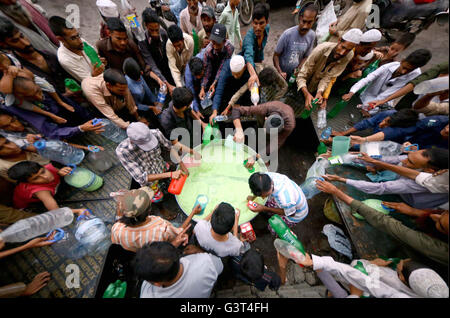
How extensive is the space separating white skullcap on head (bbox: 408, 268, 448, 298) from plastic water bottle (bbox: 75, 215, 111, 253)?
3482mm

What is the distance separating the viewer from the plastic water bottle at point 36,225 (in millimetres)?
2131

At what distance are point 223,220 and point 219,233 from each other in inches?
6.8

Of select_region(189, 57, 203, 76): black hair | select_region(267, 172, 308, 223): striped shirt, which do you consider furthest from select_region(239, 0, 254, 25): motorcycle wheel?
select_region(267, 172, 308, 223): striped shirt

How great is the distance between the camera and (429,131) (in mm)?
2604

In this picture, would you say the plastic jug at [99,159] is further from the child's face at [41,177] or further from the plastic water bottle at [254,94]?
the plastic water bottle at [254,94]

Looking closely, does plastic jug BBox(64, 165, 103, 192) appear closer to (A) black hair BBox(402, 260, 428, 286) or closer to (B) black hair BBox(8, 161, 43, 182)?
(B) black hair BBox(8, 161, 43, 182)

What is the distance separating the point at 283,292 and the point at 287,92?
3774mm

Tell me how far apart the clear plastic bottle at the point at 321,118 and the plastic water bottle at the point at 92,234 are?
4.19 meters

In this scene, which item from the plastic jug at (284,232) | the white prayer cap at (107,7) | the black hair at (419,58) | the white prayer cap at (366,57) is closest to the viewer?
the plastic jug at (284,232)

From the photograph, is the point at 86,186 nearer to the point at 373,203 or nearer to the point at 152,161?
the point at 152,161

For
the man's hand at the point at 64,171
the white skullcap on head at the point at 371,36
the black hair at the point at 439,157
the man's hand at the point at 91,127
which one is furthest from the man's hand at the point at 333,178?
the man's hand at the point at 64,171

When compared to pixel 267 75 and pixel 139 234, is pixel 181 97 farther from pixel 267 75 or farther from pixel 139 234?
→ pixel 139 234

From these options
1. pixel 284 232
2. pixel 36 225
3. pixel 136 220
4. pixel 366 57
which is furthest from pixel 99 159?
pixel 366 57

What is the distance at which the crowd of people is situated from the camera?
1887mm
